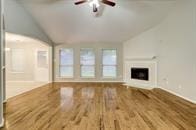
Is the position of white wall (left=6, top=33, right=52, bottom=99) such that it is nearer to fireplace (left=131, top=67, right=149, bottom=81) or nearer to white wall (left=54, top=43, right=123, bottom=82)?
white wall (left=54, top=43, right=123, bottom=82)

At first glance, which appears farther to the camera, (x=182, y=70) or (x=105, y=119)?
(x=182, y=70)

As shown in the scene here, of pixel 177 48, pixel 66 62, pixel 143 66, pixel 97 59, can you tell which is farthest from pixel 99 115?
pixel 66 62

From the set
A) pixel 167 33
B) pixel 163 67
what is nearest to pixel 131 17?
pixel 167 33

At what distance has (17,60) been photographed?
38.5 ft

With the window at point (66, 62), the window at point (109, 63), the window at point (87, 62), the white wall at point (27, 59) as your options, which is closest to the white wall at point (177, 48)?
the window at point (109, 63)

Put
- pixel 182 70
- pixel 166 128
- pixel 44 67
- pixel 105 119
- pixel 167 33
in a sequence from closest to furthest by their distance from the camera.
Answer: pixel 166 128 → pixel 105 119 → pixel 182 70 → pixel 167 33 → pixel 44 67

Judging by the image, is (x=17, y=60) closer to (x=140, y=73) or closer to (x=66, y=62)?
(x=66, y=62)

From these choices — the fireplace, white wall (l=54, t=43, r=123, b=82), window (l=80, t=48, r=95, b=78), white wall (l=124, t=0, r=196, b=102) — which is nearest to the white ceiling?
white wall (l=124, t=0, r=196, b=102)

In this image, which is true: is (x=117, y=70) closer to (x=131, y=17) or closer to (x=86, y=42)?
(x=86, y=42)

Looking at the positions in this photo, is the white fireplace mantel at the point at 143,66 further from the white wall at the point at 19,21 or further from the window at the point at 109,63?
the white wall at the point at 19,21

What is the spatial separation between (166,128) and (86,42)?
7.85 metres

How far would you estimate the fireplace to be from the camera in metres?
8.62

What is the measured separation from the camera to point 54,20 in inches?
305

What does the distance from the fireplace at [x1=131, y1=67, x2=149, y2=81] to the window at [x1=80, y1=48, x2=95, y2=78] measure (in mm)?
2471
